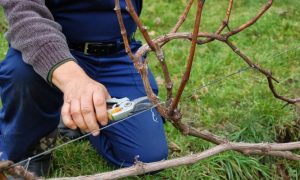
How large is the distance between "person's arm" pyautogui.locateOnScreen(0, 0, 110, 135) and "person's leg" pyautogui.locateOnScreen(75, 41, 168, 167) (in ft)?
1.39

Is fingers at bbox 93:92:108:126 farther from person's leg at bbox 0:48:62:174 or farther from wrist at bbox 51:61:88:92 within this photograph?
person's leg at bbox 0:48:62:174

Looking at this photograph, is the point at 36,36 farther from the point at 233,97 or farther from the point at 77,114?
the point at 233,97

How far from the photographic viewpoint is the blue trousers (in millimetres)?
1740

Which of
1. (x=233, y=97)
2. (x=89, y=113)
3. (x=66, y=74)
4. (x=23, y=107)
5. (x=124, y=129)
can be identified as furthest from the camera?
(x=233, y=97)

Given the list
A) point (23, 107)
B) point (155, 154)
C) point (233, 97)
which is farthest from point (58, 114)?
point (233, 97)

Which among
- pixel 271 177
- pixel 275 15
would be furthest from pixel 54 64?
pixel 275 15

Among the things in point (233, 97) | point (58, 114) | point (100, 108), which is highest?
point (100, 108)

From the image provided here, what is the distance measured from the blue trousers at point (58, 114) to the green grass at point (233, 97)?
0.33 feet

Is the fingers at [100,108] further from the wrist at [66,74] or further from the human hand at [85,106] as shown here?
the wrist at [66,74]

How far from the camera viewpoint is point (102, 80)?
6.84ft

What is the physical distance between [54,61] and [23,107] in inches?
13.3

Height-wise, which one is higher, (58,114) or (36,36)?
(36,36)

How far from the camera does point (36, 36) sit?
1563 millimetres

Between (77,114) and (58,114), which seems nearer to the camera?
(77,114)
